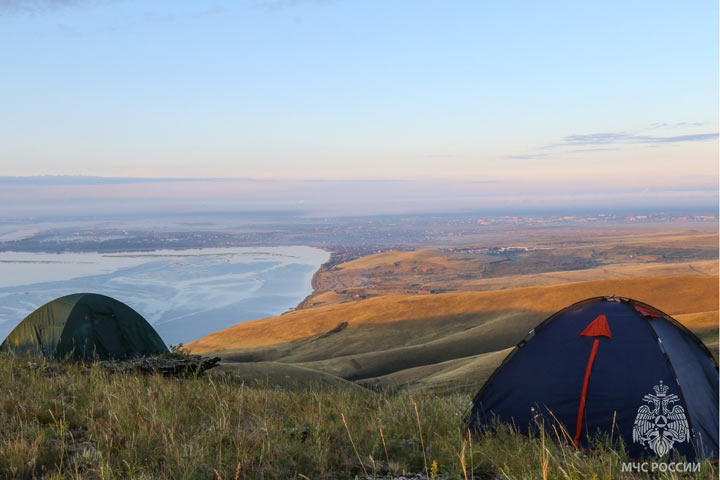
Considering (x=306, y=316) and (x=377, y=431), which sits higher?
(x=377, y=431)

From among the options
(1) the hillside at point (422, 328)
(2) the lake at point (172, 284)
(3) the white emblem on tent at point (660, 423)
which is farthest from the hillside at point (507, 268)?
(3) the white emblem on tent at point (660, 423)

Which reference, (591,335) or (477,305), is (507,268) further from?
(591,335)

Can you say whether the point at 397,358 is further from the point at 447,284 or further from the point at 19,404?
the point at 447,284

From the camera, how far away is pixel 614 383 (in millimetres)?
7223

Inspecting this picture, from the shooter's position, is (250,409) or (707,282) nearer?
(250,409)

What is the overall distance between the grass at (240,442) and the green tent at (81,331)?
8144mm

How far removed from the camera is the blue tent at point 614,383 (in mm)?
6863

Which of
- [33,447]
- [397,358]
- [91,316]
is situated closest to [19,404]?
[33,447]

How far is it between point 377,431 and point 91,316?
12.5m

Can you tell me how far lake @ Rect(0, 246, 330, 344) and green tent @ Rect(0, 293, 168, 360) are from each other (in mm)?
50424

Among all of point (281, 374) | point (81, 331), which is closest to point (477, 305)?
point (281, 374)

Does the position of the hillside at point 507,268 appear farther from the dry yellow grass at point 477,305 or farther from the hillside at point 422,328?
the hillside at point 422,328

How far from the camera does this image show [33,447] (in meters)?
4.76

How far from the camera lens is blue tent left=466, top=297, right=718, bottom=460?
686 centimetres
